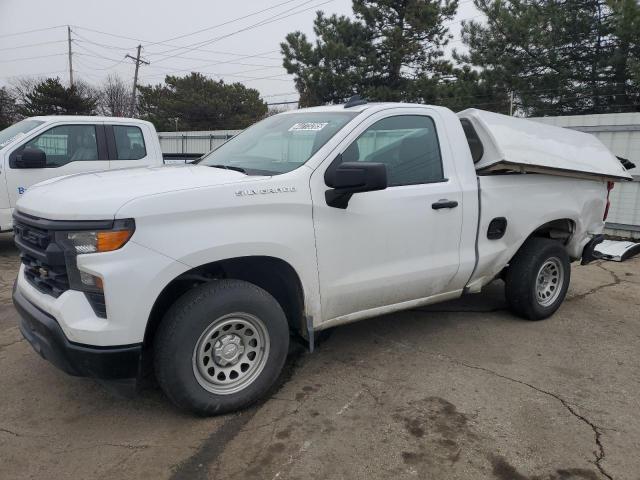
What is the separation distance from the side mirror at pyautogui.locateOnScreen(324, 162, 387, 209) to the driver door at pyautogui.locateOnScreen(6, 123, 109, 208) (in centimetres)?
545

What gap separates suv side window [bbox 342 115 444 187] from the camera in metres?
3.86

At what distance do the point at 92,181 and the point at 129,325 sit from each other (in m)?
1.00

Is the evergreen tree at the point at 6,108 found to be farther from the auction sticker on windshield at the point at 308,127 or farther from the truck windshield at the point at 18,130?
the auction sticker on windshield at the point at 308,127

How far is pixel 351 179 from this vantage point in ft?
10.7

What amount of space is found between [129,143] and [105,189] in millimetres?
5595

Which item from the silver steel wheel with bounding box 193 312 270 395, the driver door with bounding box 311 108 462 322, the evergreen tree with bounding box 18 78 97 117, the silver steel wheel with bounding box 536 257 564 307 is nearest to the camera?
the silver steel wheel with bounding box 193 312 270 395

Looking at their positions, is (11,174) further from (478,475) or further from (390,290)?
(478,475)

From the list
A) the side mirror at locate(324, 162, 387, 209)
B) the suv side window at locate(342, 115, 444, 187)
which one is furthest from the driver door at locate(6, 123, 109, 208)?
the side mirror at locate(324, 162, 387, 209)

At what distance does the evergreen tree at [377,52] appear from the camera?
22734mm

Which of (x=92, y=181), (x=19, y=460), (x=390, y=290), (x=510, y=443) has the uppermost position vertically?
(x=92, y=181)

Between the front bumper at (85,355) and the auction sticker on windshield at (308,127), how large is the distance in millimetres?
1937

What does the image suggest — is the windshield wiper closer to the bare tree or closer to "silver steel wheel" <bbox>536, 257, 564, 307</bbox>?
"silver steel wheel" <bbox>536, 257, 564, 307</bbox>

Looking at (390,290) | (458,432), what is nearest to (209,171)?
(390,290)

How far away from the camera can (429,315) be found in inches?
206
